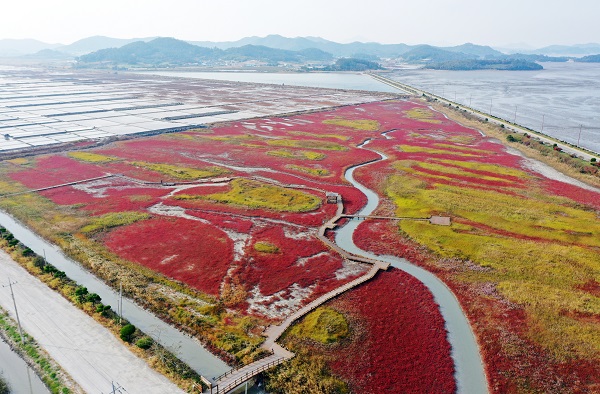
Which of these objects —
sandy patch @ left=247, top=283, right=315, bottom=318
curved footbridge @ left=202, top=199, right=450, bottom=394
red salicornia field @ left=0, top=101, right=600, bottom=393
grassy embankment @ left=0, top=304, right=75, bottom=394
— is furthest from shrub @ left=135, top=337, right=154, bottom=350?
sandy patch @ left=247, top=283, right=315, bottom=318

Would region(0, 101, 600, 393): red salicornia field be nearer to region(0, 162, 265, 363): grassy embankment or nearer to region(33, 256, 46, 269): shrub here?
region(0, 162, 265, 363): grassy embankment

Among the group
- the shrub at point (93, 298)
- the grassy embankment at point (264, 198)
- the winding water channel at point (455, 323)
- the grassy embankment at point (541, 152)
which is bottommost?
the winding water channel at point (455, 323)

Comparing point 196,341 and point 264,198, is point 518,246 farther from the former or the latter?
point 196,341

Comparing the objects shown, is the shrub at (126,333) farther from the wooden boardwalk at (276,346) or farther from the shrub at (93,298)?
the wooden boardwalk at (276,346)

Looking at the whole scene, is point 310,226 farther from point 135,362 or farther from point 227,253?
point 135,362

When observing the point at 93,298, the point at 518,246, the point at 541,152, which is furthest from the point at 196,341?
the point at 541,152

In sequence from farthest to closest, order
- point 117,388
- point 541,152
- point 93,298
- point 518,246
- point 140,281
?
point 541,152
point 518,246
point 140,281
point 93,298
point 117,388

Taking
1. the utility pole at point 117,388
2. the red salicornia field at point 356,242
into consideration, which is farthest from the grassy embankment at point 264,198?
the utility pole at point 117,388

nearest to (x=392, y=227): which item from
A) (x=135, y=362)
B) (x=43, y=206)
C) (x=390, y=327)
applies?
(x=390, y=327)
